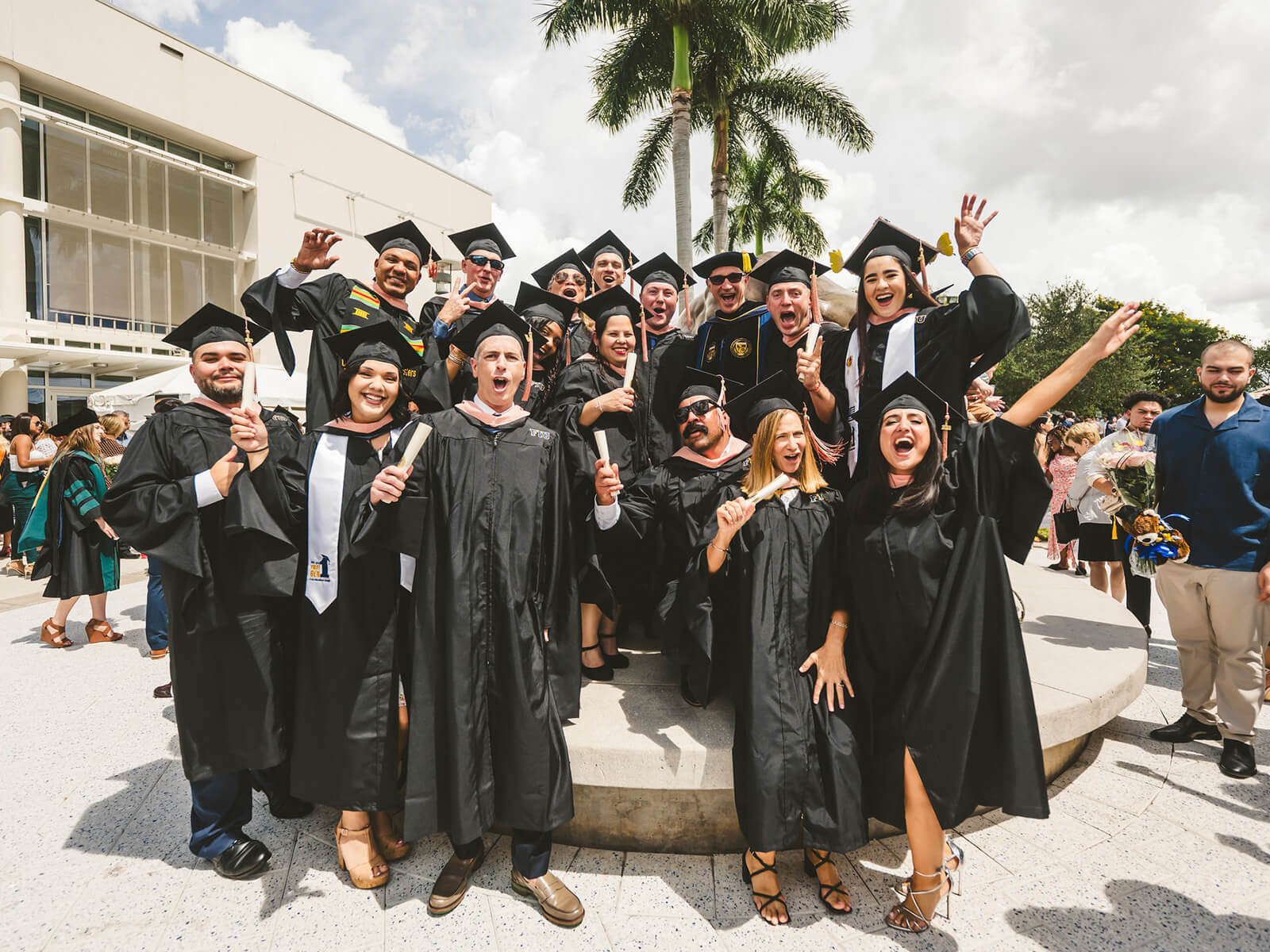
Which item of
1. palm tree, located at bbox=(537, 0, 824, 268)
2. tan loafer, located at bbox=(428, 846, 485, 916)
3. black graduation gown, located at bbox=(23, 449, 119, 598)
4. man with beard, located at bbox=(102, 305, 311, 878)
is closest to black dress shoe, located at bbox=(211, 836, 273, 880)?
man with beard, located at bbox=(102, 305, 311, 878)

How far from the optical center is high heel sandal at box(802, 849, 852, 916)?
108 inches

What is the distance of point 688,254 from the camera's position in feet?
51.1

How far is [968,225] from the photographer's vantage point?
3131mm

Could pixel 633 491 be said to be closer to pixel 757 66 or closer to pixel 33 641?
pixel 33 641

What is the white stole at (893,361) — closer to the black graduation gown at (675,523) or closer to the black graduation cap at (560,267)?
the black graduation gown at (675,523)

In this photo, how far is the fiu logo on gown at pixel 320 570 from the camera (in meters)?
2.87

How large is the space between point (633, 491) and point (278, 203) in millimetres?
28023

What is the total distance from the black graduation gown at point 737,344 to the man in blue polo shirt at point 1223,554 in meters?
2.65

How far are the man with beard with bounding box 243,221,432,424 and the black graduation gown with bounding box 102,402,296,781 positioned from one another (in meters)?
1.31

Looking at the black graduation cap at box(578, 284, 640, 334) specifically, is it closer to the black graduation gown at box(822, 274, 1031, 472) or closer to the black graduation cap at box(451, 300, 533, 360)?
the black graduation cap at box(451, 300, 533, 360)

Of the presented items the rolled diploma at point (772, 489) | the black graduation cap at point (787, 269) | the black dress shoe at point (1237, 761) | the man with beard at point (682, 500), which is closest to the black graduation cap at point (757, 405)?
the man with beard at point (682, 500)

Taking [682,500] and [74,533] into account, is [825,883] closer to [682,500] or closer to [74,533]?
[682,500]

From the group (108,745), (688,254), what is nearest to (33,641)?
(108,745)

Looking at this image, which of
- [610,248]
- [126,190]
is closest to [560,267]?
[610,248]
